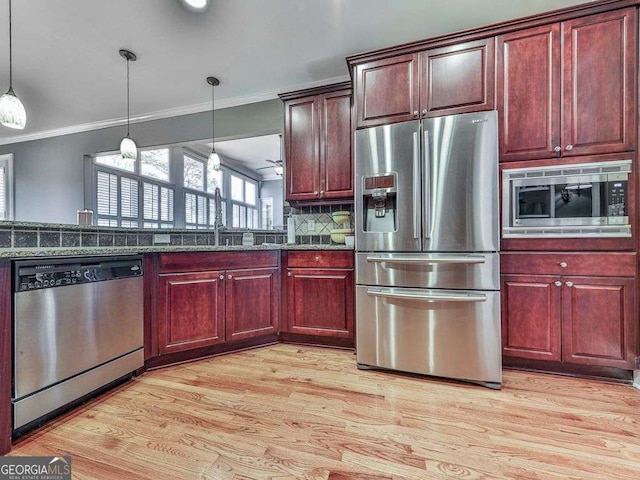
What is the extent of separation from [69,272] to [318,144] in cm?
209

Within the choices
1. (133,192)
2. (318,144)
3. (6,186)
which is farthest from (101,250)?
(6,186)

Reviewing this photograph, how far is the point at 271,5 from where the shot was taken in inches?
84.2

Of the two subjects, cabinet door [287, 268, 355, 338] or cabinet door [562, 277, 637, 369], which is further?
cabinet door [287, 268, 355, 338]

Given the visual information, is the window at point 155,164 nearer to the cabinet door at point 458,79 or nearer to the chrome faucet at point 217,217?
the chrome faucet at point 217,217

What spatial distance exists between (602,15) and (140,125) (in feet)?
16.0

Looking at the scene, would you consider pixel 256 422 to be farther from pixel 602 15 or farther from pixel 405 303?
pixel 602 15

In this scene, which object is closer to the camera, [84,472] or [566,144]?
[84,472]

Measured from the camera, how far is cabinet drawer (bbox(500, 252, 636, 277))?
176cm

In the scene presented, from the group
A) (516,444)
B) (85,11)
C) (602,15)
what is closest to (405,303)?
(516,444)

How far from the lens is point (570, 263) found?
1.86 m

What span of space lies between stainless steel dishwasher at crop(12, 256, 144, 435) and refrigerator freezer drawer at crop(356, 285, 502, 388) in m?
1.53

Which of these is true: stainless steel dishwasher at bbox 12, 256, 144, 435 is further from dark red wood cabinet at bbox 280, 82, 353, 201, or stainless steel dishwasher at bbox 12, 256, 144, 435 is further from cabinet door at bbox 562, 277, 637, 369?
cabinet door at bbox 562, 277, 637, 369

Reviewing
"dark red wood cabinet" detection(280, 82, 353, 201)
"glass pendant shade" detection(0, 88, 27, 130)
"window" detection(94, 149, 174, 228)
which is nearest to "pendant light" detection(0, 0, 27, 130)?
"glass pendant shade" detection(0, 88, 27, 130)

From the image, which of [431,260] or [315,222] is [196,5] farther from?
[431,260]
